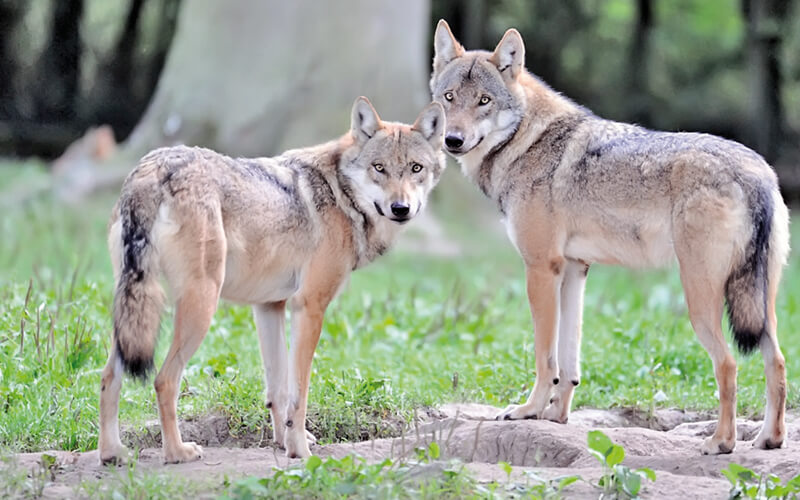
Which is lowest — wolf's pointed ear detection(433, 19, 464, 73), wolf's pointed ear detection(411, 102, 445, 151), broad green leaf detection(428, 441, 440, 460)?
broad green leaf detection(428, 441, 440, 460)

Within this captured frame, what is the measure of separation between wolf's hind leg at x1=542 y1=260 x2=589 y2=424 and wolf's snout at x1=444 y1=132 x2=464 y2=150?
989 mm

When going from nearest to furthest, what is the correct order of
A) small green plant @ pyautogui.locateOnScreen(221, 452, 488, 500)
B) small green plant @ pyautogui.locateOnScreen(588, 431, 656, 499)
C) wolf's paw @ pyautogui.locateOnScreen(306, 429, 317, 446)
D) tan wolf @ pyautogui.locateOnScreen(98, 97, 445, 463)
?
small green plant @ pyautogui.locateOnScreen(221, 452, 488, 500)
small green plant @ pyautogui.locateOnScreen(588, 431, 656, 499)
tan wolf @ pyautogui.locateOnScreen(98, 97, 445, 463)
wolf's paw @ pyautogui.locateOnScreen(306, 429, 317, 446)

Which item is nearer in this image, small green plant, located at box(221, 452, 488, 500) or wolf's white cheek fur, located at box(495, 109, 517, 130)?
small green plant, located at box(221, 452, 488, 500)

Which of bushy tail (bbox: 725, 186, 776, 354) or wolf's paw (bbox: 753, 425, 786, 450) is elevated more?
bushy tail (bbox: 725, 186, 776, 354)

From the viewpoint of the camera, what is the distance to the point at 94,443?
5047 mm

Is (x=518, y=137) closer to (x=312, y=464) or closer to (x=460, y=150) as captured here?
(x=460, y=150)

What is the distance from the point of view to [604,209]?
5594mm

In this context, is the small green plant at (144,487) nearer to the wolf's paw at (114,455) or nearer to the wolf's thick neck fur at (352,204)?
the wolf's paw at (114,455)

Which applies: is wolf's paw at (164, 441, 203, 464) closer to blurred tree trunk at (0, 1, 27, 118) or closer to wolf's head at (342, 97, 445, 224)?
wolf's head at (342, 97, 445, 224)

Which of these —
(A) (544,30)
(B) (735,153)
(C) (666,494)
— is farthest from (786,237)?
(A) (544,30)

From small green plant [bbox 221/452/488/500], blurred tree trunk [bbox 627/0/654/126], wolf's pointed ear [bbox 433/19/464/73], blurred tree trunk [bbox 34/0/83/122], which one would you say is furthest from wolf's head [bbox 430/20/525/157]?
blurred tree trunk [bbox 34/0/83/122]

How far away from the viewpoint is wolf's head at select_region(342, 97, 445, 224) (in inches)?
214

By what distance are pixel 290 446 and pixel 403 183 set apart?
1.56 m

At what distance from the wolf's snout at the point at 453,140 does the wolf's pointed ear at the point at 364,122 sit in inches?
18.2
